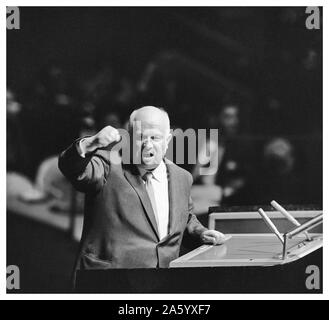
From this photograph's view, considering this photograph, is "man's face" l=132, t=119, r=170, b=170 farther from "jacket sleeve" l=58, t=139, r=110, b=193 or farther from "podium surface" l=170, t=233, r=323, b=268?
"podium surface" l=170, t=233, r=323, b=268

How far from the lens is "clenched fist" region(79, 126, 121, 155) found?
4.53 m

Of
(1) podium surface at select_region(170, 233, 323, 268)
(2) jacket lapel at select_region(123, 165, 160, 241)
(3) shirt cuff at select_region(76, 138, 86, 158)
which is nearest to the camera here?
(1) podium surface at select_region(170, 233, 323, 268)

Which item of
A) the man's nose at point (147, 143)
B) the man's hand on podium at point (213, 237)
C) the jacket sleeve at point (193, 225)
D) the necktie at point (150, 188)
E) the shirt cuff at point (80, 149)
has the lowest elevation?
the man's hand on podium at point (213, 237)

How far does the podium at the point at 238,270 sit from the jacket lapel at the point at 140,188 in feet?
1.00

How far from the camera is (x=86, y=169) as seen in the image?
4.63 meters

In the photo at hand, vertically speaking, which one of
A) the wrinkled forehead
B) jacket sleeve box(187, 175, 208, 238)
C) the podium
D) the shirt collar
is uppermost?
the wrinkled forehead

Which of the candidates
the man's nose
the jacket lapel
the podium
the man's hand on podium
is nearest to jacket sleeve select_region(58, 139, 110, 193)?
the jacket lapel

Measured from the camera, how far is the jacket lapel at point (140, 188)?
4609mm

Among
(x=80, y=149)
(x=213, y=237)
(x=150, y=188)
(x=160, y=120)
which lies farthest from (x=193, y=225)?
(x=80, y=149)

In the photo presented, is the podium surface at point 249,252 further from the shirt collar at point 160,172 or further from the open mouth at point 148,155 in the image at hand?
the open mouth at point 148,155

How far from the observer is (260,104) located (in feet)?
15.6

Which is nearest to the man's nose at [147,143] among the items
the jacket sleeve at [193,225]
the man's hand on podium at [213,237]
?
the jacket sleeve at [193,225]

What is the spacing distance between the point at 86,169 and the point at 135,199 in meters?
0.31

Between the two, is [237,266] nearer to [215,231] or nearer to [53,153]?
[215,231]
